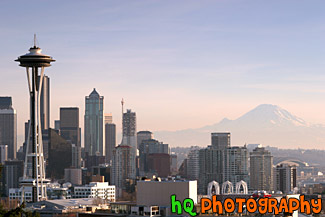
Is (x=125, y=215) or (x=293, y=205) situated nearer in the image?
(x=293, y=205)

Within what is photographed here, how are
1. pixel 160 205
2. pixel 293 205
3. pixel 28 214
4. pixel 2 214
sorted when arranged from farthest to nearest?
pixel 160 205, pixel 293 205, pixel 28 214, pixel 2 214

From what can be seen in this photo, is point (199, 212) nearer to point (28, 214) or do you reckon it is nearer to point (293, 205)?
point (293, 205)

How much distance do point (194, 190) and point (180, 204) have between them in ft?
29.5

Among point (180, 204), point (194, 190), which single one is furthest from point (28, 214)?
point (194, 190)

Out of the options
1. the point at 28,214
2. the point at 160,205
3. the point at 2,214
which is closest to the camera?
the point at 2,214

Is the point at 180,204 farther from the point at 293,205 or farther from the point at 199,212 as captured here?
the point at 293,205

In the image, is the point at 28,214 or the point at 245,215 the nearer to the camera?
the point at 28,214

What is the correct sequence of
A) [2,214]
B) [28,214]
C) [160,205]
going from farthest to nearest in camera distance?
Result: 1. [160,205]
2. [28,214]
3. [2,214]

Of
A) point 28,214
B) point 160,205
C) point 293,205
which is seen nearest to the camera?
point 28,214

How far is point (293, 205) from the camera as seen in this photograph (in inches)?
4368

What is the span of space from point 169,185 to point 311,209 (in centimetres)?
1948

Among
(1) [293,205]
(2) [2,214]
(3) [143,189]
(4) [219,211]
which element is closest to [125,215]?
(3) [143,189]

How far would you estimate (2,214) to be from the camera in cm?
8262

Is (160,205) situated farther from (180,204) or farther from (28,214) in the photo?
(28,214)
